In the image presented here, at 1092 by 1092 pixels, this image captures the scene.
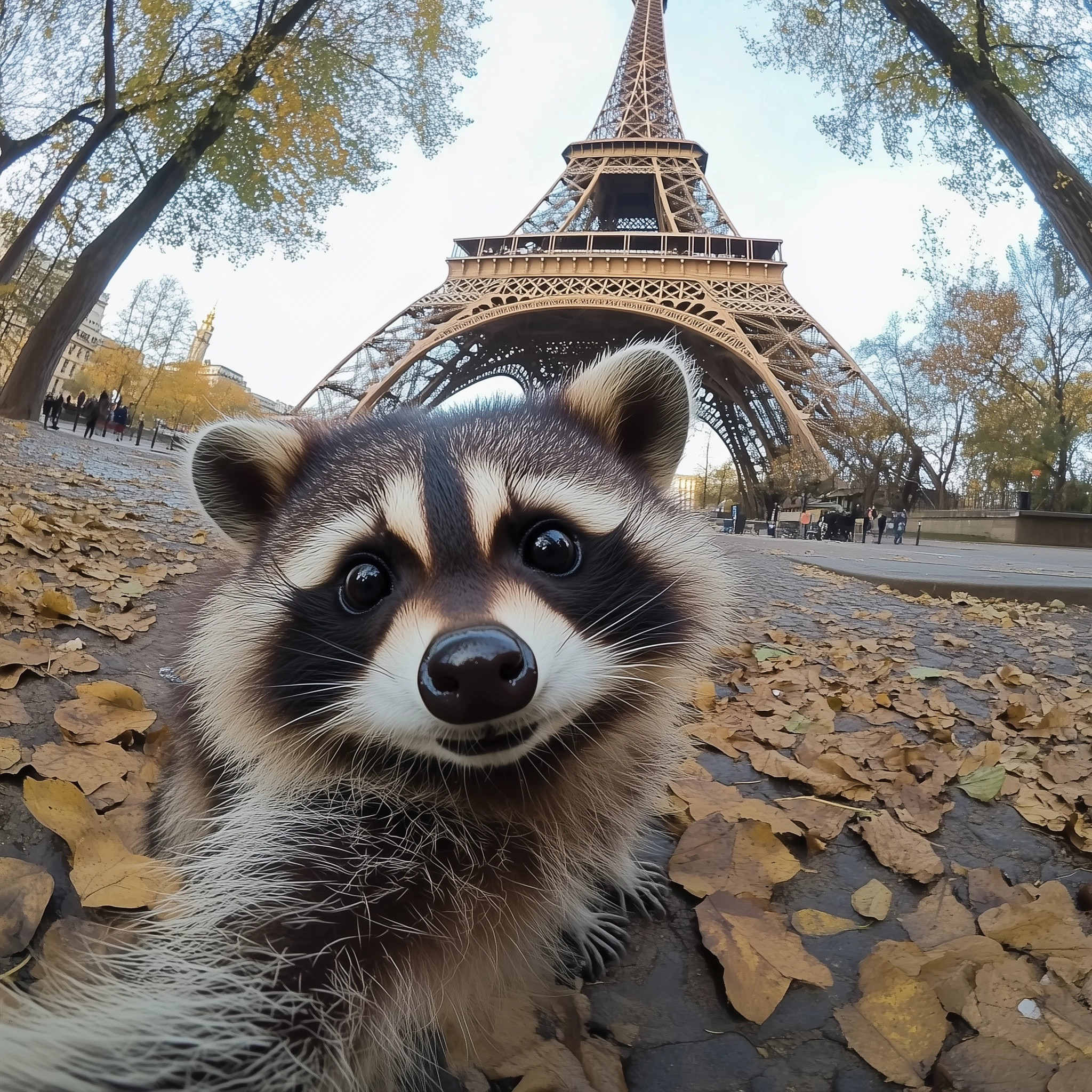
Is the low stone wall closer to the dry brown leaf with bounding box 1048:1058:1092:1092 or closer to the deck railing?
the deck railing

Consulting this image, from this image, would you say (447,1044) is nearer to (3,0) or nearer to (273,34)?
(273,34)

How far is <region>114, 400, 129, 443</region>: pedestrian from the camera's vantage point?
18031 mm

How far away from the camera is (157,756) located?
2.03 m

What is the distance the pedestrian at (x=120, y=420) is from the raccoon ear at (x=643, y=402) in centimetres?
1954

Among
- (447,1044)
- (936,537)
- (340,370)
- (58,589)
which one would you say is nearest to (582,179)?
(340,370)

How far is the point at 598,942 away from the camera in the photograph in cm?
150

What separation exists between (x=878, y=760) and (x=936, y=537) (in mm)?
21061

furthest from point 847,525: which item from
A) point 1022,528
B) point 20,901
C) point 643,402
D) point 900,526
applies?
point 20,901

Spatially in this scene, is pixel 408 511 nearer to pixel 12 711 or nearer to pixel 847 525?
pixel 12 711

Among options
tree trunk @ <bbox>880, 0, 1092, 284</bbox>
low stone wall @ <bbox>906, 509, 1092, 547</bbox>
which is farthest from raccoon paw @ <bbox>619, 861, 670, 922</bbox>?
low stone wall @ <bbox>906, 509, 1092, 547</bbox>

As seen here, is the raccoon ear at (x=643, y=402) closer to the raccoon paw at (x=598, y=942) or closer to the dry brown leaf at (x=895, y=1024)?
the raccoon paw at (x=598, y=942)

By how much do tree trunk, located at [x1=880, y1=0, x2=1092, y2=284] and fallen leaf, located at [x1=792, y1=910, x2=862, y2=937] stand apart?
509 centimetres

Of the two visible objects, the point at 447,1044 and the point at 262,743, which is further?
the point at 262,743

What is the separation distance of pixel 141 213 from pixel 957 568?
8770 mm
